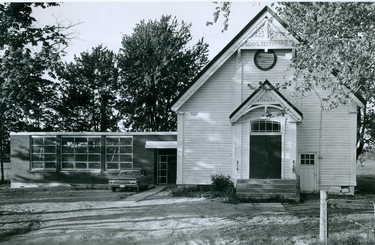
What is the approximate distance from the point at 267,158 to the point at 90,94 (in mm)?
31079

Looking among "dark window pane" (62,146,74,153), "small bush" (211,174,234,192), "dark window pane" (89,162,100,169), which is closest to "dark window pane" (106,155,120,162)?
"dark window pane" (89,162,100,169)

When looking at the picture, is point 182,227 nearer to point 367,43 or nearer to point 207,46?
point 367,43

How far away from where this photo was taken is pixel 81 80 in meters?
46.2

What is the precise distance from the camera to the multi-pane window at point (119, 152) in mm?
28453

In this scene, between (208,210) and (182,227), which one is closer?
(182,227)

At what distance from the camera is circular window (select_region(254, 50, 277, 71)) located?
824 inches

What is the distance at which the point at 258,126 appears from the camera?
65.0 ft

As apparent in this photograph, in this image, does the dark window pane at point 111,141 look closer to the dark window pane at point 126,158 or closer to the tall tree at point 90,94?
the dark window pane at point 126,158

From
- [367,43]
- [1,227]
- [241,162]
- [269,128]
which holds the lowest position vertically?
[1,227]

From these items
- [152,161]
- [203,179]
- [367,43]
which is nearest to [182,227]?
[367,43]

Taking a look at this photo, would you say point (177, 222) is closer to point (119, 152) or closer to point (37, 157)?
point (119, 152)

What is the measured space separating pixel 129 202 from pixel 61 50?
721cm

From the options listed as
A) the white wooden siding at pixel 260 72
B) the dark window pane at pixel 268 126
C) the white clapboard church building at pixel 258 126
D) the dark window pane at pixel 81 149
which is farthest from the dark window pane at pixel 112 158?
the dark window pane at pixel 268 126

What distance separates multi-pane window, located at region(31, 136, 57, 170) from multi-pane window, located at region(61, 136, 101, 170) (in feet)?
2.37
